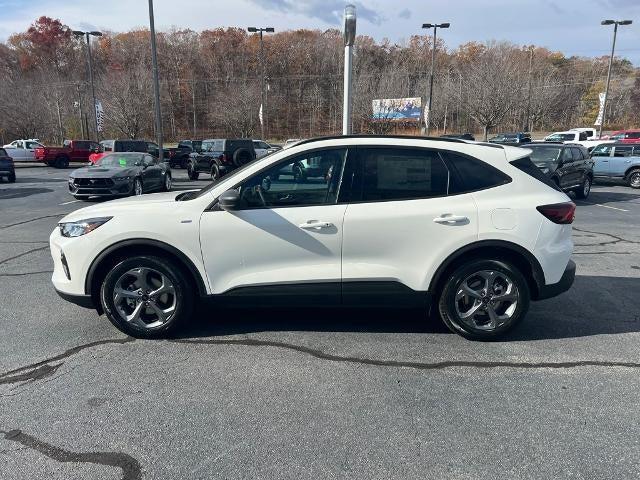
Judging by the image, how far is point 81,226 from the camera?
3.89m

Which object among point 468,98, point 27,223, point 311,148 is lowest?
point 27,223

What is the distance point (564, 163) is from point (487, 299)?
36.7 feet

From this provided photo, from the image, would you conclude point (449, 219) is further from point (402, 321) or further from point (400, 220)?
point (402, 321)

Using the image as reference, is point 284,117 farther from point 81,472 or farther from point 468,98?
point 81,472

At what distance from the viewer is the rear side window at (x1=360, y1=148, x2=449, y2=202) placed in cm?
382

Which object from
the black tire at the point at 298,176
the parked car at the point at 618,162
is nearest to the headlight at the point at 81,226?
the black tire at the point at 298,176

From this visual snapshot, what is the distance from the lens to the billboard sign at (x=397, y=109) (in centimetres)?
3641

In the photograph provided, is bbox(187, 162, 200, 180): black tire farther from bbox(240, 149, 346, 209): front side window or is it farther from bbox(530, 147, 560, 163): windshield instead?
bbox(240, 149, 346, 209): front side window

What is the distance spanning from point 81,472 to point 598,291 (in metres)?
5.56

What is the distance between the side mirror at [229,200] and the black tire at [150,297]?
0.72m

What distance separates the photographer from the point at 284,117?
2687 inches

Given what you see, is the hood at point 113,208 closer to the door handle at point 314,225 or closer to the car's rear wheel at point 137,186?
the door handle at point 314,225

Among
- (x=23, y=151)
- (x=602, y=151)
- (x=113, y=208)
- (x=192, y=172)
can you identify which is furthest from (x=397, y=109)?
(x=113, y=208)

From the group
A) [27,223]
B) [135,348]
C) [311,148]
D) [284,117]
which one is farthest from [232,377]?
[284,117]
